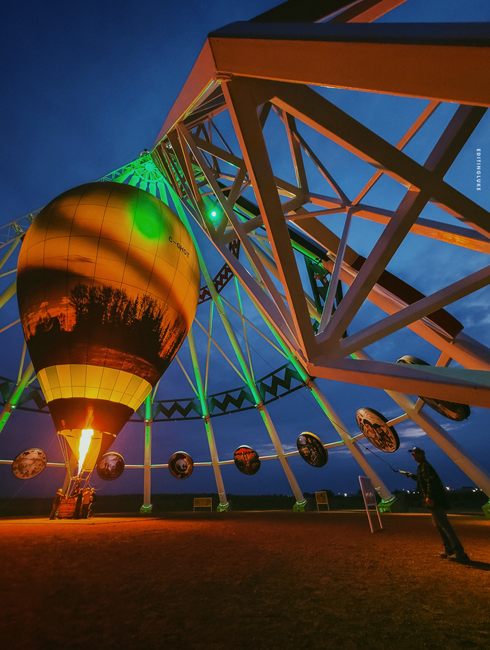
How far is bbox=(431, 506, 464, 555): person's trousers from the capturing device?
427 centimetres

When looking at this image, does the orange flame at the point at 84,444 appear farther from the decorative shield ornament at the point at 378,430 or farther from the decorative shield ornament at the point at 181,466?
the decorative shield ornament at the point at 181,466

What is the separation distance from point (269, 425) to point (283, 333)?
12.6 metres

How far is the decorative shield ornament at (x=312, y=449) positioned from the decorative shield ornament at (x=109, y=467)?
39.5 feet

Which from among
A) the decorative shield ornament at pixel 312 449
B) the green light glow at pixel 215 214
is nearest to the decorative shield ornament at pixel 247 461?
the decorative shield ornament at pixel 312 449

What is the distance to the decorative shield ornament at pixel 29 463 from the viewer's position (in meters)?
15.8

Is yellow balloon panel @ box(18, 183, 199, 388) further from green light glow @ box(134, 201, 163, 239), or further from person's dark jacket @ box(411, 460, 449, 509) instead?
person's dark jacket @ box(411, 460, 449, 509)

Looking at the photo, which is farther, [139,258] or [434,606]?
[139,258]

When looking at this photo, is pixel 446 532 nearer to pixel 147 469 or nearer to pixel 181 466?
pixel 147 469

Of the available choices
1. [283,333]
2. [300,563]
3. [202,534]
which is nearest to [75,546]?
[202,534]

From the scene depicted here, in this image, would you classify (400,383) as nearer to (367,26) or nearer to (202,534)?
(367,26)

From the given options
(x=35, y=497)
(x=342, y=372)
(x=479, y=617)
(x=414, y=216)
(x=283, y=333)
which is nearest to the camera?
(x=479, y=617)

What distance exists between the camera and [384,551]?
15.9 ft

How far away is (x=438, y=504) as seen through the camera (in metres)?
4.72

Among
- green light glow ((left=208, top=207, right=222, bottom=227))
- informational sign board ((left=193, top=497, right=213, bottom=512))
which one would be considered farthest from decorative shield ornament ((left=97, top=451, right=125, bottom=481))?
green light glow ((left=208, top=207, right=222, bottom=227))
